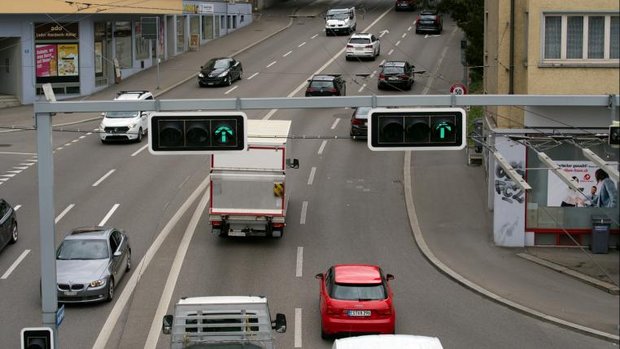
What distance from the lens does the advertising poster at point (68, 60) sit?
5678 cm

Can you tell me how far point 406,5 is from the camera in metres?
92.3

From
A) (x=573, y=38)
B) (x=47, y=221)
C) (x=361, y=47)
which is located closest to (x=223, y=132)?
(x=47, y=221)

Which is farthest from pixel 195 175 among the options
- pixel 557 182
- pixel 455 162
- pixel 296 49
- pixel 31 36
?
pixel 296 49

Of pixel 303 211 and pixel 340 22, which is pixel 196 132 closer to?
pixel 303 211

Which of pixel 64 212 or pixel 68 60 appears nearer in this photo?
pixel 64 212

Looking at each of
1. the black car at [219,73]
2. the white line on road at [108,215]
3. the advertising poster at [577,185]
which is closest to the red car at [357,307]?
the advertising poster at [577,185]

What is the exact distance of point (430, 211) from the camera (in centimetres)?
3478

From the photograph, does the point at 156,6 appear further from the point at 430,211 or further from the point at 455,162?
the point at 430,211

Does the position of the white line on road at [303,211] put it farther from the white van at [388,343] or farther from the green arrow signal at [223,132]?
the green arrow signal at [223,132]

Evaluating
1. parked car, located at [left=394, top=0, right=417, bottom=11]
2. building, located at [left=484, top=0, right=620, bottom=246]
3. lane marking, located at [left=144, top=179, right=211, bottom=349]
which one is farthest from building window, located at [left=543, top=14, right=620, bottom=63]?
parked car, located at [left=394, top=0, right=417, bottom=11]

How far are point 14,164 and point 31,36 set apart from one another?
15510 millimetres

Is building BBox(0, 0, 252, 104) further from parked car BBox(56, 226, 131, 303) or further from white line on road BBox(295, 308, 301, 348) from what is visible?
white line on road BBox(295, 308, 301, 348)

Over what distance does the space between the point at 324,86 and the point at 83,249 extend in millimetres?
25668

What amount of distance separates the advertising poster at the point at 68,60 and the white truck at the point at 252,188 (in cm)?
2885
